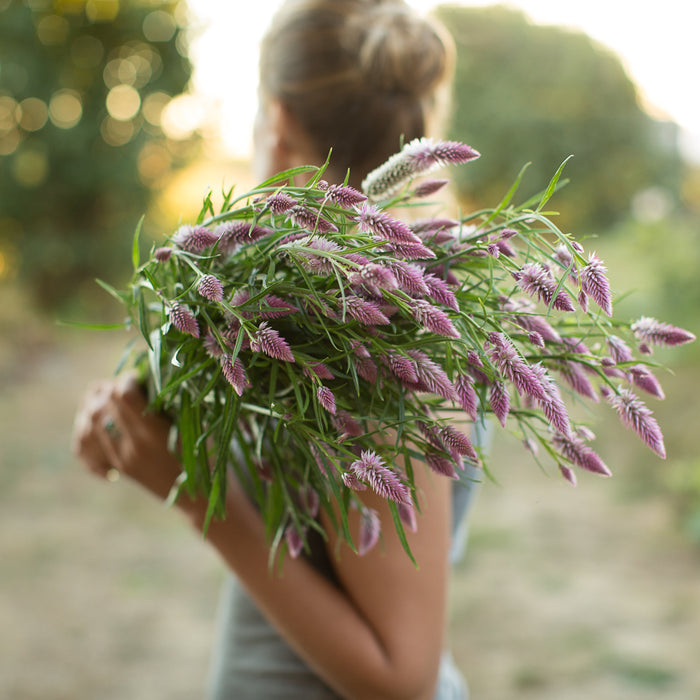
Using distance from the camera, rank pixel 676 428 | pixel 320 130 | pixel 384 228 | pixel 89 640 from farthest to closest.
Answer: pixel 676 428
pixel 89 640
pixel 320 130
pixel 384 228

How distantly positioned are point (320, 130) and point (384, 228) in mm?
885

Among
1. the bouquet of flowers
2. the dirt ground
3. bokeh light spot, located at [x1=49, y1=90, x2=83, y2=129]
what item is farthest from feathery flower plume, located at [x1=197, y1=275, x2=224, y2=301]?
bokeh light spot, located at [x1=49, y1=90, x2=83, y2=129]

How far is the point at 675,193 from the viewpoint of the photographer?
9719 mm

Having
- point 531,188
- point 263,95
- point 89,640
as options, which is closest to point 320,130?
point 263,95

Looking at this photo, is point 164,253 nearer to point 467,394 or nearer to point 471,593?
point 467,394

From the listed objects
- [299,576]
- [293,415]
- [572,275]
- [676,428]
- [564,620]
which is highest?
[572,275]

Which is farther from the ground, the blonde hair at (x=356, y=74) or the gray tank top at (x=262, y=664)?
the blonde hair at (x=356, y=74)

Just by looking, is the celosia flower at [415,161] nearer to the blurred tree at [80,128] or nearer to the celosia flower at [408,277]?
the celosia flower at [408,277]

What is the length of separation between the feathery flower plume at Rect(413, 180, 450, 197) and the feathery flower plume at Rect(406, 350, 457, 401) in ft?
0.74

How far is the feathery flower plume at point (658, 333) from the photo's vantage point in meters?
0.75

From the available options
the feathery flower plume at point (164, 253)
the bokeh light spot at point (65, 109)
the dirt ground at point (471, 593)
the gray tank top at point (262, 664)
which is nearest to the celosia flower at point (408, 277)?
the feathery flower plume at point (164, 253)

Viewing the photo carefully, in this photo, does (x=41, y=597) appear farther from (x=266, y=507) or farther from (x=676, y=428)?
(x=676, y=428)

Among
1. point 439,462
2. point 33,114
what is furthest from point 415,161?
point 33,114

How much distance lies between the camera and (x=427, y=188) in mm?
824
